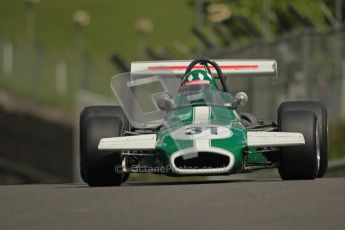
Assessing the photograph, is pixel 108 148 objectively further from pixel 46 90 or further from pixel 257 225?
pixel 46 90

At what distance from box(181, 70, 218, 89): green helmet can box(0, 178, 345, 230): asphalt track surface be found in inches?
92.3

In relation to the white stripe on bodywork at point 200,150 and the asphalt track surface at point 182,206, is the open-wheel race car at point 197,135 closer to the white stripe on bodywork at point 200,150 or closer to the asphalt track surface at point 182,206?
the white stripe on bodywork at point 200,150

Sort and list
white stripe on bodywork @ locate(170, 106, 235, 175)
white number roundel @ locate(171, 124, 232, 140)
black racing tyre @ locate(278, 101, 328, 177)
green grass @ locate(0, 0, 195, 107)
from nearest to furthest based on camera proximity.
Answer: white stripe on bodywork @ locate(170, 106, 235, 175) < white number roundel @ locate(171, 124, 232, 140) < black racing tyre @ locate(278, 101, 328, 177) < green grass @ locate(0, 0, 195, 107)

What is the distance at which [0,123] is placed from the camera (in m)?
62.0

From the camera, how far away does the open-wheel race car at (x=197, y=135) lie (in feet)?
57.8

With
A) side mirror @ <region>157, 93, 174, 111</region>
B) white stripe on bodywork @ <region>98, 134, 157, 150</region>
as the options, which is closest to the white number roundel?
Result: white stripe on bodywork @ <region>98, 134, 157, 150</region>

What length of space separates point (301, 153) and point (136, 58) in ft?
332

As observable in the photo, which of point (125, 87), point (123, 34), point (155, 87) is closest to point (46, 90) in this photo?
point (155, 87)

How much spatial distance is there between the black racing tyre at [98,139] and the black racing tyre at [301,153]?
70.0 inches

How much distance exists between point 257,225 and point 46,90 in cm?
5069

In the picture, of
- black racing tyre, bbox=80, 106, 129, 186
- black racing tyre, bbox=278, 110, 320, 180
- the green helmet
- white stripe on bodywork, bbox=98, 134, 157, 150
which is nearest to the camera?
white stripe on bodywork, bbox=98, 134, 157, 150

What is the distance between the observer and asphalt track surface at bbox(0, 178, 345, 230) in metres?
12.9

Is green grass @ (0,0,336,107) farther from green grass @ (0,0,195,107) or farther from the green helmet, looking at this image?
the green helmet

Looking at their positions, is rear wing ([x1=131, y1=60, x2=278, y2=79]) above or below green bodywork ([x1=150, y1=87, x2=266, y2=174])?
above
